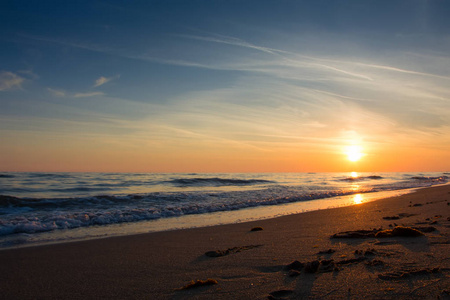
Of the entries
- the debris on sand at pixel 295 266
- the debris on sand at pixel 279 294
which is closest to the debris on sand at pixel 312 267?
the debris on sand at pixel 295 266

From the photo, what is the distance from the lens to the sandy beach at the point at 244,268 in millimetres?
3004

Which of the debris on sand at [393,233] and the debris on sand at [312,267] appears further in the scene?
the debris on sand at [393,233]

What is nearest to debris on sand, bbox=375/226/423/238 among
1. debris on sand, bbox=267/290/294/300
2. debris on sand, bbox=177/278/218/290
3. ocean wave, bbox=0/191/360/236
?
debris on sand, bbox=267/290/294/300

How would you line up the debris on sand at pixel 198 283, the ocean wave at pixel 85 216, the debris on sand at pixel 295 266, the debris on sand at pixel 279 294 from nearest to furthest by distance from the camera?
the debris on sand at pixel 279 294 < the debris on sand at pixel 198 283 < the debris on sand at pixel 295 266 < the ocean wave at pixel 85 216

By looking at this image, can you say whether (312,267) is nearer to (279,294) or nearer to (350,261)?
(350,261)

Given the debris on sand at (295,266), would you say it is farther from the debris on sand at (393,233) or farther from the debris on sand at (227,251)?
the debris on sand at (393,233)

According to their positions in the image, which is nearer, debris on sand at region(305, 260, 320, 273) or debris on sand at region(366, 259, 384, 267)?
debris on sand at region(305, 260, 320, 273)

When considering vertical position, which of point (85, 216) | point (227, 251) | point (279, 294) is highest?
point (279, 294)

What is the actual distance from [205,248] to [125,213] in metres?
6.19

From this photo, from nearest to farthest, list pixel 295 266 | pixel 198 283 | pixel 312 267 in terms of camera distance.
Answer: pixel 198 283
pixel 312 267
pixel 295 266

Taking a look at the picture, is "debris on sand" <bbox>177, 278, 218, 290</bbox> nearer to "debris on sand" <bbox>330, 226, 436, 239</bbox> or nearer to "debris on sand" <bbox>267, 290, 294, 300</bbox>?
"debris on sand" <bbox>267, 290, 294, 300</bbox>

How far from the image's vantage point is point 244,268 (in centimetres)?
390

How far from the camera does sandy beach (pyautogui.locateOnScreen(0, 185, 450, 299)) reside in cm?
300

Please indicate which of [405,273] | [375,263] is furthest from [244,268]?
[405,273]
